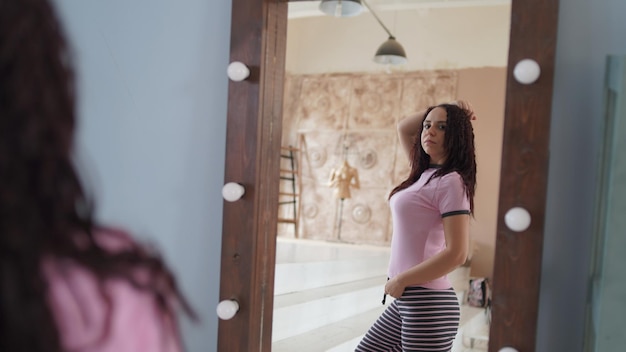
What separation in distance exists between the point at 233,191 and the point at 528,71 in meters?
0.58

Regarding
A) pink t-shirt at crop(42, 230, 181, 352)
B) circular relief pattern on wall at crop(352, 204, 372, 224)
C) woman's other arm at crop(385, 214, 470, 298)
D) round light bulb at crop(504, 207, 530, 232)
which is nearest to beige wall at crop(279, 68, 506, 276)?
circular relief pattern on wall at crop(352, 204, 372, 224)

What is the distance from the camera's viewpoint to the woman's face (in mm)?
1036

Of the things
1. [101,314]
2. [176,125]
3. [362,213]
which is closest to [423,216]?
[362,213]

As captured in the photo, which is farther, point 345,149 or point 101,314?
point 345,149

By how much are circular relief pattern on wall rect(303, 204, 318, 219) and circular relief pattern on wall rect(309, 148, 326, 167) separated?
0.09 m

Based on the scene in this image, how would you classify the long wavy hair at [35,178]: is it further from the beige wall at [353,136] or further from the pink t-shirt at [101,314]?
the beige wall at [353,136]

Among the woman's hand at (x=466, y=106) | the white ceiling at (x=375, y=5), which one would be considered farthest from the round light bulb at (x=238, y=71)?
the woman's hand at (x=466, y=106)

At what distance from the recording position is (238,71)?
1.08 metres

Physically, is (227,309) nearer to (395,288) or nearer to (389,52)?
(395,288)

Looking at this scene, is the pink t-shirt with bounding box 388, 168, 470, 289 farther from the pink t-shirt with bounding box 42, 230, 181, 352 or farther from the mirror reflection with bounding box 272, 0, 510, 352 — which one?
the pink t-shirt with bounding box 42, 230, 181, 352

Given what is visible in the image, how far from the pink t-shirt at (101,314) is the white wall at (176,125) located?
1.95 ft

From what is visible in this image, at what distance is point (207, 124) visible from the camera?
1160 millimetres

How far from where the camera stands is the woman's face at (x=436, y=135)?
3.40ft

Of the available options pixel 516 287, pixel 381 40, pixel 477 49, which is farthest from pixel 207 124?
pixel 516 287
